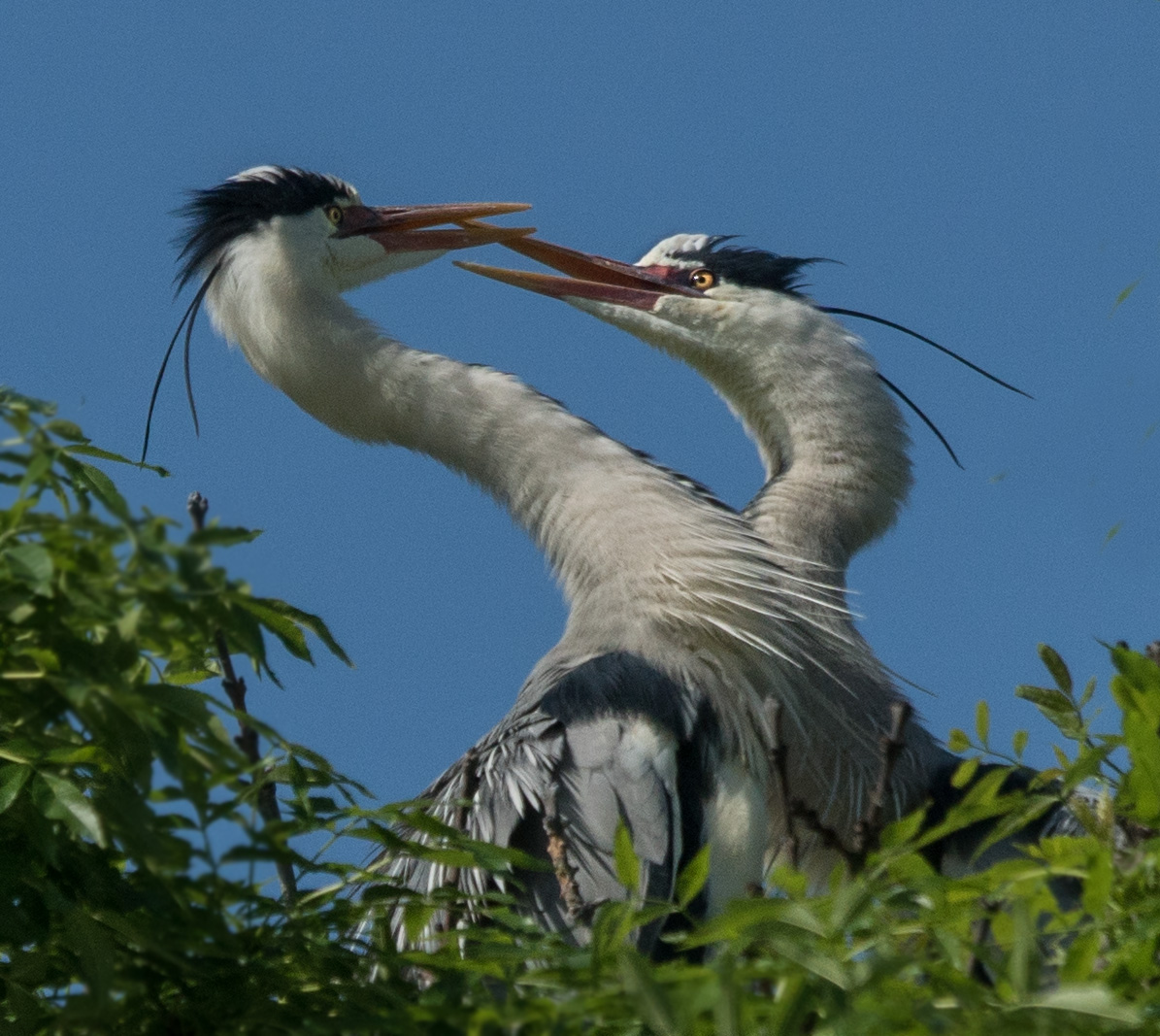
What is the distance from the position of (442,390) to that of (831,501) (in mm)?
1159

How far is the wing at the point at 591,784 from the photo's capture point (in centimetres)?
337

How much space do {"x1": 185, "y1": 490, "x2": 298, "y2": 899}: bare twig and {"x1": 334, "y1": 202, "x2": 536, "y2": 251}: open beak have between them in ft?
10.5

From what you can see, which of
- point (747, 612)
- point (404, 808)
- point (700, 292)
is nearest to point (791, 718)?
point (747, 612)

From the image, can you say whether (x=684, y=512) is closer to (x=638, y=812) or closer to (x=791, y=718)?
(x=791, y=718)

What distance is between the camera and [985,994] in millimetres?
1333

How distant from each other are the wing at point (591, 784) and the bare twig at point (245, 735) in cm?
145

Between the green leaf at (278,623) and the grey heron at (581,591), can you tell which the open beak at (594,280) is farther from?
the green leaf at (278,623)

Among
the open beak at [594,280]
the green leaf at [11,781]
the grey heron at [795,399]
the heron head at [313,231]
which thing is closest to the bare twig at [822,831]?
the green leaf at [11,781]

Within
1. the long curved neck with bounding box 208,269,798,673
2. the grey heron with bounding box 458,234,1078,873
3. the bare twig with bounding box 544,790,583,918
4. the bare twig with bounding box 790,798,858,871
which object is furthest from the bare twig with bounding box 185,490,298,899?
the grey heron with bounding box 458,234,1078,873

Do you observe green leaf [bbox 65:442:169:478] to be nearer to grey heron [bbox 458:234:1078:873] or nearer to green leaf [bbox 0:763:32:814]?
green leaf [bbox 0:763:32:814]

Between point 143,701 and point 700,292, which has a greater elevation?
point 700,292

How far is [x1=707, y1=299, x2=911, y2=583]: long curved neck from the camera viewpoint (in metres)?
4.64

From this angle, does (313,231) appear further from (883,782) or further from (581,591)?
(883,782)

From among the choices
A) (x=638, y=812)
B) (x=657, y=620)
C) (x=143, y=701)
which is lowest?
(x=143, y=701)
